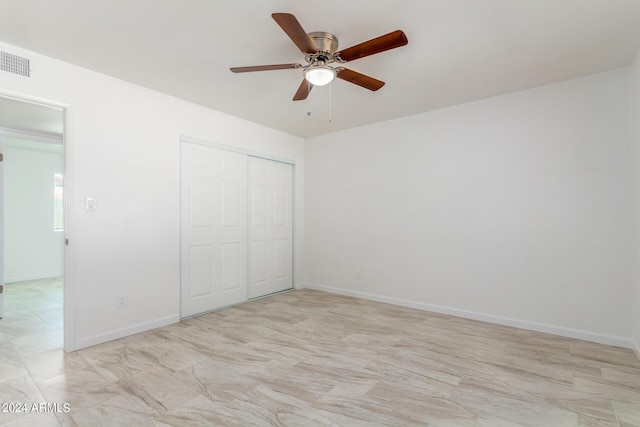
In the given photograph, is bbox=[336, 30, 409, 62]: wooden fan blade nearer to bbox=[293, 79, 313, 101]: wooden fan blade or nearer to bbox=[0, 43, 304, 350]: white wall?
bbox=[293, 79, 313, 101]: wooden fan blade

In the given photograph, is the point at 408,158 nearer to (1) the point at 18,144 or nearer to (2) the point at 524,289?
(2) the point at 524,289

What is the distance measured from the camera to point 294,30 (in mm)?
1847

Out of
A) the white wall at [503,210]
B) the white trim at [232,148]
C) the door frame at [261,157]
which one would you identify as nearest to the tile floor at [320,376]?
the white wall at [503,210]

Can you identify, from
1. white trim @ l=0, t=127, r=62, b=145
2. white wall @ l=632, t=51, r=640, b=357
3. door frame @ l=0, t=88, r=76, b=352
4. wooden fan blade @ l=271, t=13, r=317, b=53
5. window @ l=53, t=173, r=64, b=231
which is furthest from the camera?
window @ l=53, t=173, r=64, b=231

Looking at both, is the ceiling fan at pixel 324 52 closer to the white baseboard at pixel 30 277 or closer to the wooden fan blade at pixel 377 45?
the wooden fan blade at pixel 377 45

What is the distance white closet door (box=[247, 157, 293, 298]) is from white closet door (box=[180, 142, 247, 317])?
0.19 metres

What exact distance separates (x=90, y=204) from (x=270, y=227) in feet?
7.88

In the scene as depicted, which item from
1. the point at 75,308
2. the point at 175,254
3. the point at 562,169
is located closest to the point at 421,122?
the point at 562,169

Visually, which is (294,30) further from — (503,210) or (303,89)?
(503,210)

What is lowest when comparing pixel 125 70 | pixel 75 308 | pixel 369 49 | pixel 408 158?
pixel 75 308

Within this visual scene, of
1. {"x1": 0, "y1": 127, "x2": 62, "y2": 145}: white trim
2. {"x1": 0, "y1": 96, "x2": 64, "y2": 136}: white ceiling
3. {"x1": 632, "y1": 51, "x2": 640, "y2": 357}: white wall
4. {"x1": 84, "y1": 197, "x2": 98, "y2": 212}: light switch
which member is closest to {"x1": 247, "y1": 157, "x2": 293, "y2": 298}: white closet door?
{"x1": 84, "y1": 197, "x2": 98, "y2": 212}: light switch

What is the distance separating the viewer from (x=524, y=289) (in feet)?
11.1

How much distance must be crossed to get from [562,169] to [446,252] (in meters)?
1.46

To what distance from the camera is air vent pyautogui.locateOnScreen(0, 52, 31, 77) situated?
2492 mm
